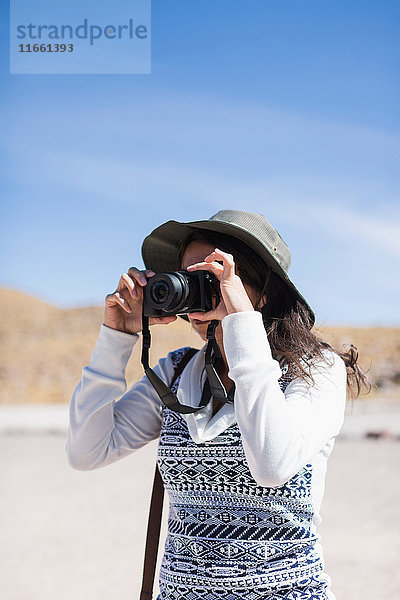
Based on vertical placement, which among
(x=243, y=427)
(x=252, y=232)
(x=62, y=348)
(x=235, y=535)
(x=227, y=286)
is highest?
(x=252, y=232)

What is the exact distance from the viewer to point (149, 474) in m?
10.9

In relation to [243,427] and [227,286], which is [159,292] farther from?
[243,427]

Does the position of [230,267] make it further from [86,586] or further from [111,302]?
[86,586]

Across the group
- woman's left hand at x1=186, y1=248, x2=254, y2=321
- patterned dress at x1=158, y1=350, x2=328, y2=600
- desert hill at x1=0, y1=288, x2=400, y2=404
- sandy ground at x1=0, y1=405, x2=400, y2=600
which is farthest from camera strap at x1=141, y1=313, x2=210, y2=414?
desert hill at x1=0, y1=288, x2=400, y2=404

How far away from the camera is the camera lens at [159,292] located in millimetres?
2051

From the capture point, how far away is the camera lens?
205 cm

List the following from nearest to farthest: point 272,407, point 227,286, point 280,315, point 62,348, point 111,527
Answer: point 272,407, point 227,286, point 280,315, point 111,527, point 62,348

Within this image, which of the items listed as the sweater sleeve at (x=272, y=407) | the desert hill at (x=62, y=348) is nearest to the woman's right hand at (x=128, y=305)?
the sweater sleeve at (x=272, y=407)

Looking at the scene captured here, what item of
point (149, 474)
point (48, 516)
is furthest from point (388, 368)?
point (48, 516)

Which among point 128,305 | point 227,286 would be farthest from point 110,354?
point 227,286

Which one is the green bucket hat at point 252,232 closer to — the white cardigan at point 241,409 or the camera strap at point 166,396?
the white cardigan at point 241,409

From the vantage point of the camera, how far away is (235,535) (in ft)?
5.93

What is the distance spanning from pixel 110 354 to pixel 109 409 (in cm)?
16

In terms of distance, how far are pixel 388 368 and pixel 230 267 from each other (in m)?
33.5
